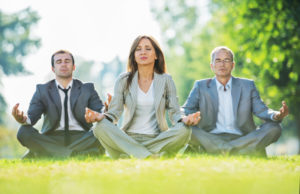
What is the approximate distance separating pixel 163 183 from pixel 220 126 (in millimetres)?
3751

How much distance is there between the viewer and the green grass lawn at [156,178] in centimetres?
346

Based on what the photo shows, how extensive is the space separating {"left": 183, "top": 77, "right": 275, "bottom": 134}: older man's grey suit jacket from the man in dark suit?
1.92 meters

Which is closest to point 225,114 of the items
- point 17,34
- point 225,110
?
point 225,110

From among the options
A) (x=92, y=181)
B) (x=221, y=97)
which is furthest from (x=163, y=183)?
(x=221, y=97)

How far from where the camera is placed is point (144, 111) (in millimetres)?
6559

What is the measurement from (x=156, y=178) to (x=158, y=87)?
9.46 feet

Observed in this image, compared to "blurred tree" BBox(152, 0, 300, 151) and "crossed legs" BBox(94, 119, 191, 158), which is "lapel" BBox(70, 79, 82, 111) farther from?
"blurred tree" BBox(152, 0, 300, 151)

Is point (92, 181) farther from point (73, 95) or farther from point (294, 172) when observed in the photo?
point (73, 95)

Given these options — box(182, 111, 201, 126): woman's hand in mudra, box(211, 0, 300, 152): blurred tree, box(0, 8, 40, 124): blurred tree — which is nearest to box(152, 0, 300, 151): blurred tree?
box(211, 0, 300, 152): blurred tree

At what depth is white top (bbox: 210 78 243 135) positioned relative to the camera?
7.16 meters

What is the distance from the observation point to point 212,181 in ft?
12.1

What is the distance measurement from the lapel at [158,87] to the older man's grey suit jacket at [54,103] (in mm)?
1468

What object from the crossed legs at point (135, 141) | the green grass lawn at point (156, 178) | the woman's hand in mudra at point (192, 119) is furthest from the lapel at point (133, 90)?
the green grass lawn at point (156, 178)

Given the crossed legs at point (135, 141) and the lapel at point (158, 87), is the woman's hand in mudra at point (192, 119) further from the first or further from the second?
the lapel at point (158, 87)
